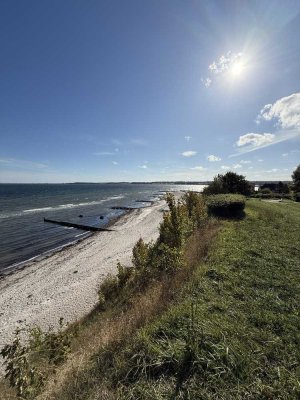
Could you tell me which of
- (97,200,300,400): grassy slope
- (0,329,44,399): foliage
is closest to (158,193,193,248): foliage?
(97,200,300,400): grassy slope

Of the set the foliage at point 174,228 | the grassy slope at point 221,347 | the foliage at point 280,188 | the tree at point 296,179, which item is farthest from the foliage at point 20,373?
the foliage at point 280,188

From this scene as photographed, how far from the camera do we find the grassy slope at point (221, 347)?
366 centimetres

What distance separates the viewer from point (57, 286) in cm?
1639

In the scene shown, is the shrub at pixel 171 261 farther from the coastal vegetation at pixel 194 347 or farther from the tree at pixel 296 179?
the tree at pixel 296 179

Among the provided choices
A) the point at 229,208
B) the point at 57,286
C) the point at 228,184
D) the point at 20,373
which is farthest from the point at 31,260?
the point at 228,184

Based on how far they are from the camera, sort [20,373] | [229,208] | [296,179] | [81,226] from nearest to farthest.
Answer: [20,373], [229,208], [81,226], [296,179]

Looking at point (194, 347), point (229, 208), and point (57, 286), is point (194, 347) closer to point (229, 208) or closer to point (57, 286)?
point (57, 286)

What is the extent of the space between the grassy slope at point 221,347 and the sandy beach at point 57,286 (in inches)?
297

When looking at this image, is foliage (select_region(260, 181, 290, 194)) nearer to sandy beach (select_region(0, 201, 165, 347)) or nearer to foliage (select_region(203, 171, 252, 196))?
foliage (select_region(203, 171, 252, 196))

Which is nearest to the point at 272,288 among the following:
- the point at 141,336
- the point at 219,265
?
the point at 219,265

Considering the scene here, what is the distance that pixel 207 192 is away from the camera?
108ft

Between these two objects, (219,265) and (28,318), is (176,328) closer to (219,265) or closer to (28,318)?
(219,265)

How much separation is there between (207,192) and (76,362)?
30.0 meters

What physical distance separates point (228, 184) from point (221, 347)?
1302 inches
